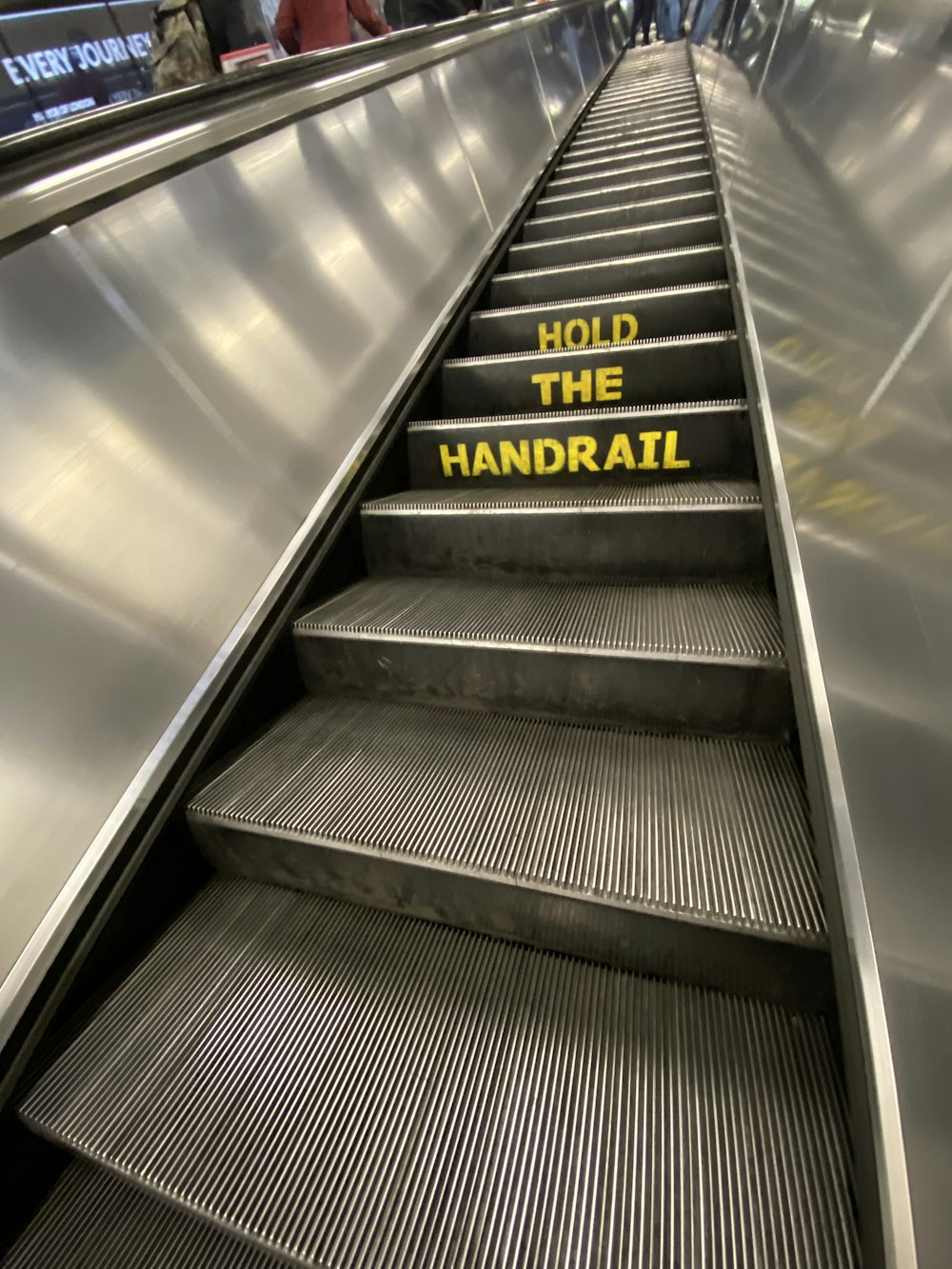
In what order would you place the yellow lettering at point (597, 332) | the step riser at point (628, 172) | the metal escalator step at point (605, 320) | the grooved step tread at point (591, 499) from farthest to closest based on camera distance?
the step riser at point (628, 172) → the yellow lettering at point (597, 332) → the metal escalator step at point (605, 320) → the grooved step tread at point (591, 499)

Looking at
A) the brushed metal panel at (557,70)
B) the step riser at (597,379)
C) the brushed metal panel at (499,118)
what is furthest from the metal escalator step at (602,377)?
the brushed metal panel at (557,70)

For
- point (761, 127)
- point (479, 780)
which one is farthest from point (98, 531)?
point (761, 127)

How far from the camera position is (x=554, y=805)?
1.26 m

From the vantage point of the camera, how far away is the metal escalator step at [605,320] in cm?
221

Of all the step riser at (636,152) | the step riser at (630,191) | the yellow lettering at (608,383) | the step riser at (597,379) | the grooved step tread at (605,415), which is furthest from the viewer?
the step riser at (636,152)

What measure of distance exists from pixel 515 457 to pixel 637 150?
316cm

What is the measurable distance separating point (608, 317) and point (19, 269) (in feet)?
6.13

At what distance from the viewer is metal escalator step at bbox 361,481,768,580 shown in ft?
5.17

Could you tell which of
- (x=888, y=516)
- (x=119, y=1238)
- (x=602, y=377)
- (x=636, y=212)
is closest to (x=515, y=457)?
(x=602, y=377)

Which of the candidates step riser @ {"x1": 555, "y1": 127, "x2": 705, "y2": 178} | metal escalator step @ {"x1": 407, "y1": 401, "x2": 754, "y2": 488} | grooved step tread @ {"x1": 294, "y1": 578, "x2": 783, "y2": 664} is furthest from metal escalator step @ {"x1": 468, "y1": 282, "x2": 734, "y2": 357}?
step riser @ {"x1": 555, "y1": 127, "x2": 705, "y2": 178}

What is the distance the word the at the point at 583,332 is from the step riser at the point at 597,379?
10.6 inches

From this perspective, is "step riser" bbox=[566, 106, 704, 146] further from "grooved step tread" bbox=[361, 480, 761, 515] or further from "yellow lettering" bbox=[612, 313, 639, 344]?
"grooved step tread" bbox=[361, 480, 761, 515]

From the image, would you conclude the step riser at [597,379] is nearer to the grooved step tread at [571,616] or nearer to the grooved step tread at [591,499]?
the grooved step tread at [591,499]

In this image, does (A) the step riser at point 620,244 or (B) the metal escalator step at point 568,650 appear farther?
(A) the step riser at point 620,244
